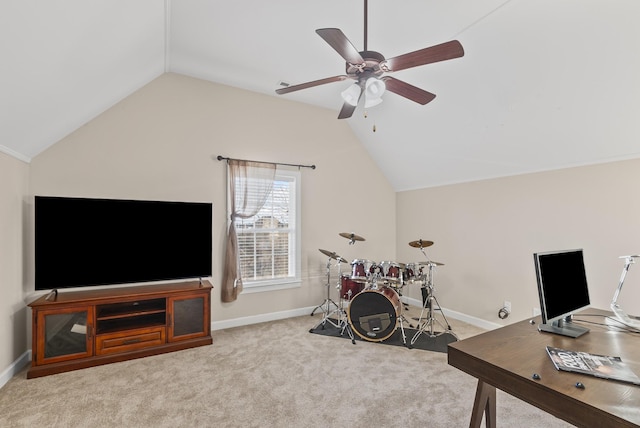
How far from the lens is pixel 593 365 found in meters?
1.29

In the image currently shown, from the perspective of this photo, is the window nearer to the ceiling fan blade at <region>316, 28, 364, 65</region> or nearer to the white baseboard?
the white baseboard

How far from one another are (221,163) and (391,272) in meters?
2.49

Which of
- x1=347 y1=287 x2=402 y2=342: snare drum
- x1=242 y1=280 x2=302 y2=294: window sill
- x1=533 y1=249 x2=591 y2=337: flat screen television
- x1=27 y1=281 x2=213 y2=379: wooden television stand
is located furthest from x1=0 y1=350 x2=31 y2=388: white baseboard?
x1=533 y1=249 x2=591 y2=337: flat screen television

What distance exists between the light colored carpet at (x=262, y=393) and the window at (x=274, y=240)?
3.51 ft

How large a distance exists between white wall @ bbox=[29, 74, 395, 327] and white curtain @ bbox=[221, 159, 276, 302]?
129 mm

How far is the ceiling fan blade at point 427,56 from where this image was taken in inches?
66.8

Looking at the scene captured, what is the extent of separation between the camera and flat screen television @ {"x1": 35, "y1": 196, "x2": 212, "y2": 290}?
282 cm

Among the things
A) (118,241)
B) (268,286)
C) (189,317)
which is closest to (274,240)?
(268,286)

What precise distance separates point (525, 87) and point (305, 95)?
2.53 m

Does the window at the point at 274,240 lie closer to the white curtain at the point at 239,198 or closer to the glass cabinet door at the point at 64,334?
the white curtain at the point at 239,198

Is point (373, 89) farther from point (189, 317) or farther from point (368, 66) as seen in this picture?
point (189, 317)

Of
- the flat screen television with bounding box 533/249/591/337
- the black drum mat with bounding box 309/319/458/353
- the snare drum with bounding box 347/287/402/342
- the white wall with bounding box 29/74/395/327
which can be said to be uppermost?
the white wall with bounding box 29/74/395/327

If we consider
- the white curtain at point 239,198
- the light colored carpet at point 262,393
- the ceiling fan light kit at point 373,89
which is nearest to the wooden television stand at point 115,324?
the light colored carpet at point 262,393

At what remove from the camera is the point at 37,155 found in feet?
9.77
